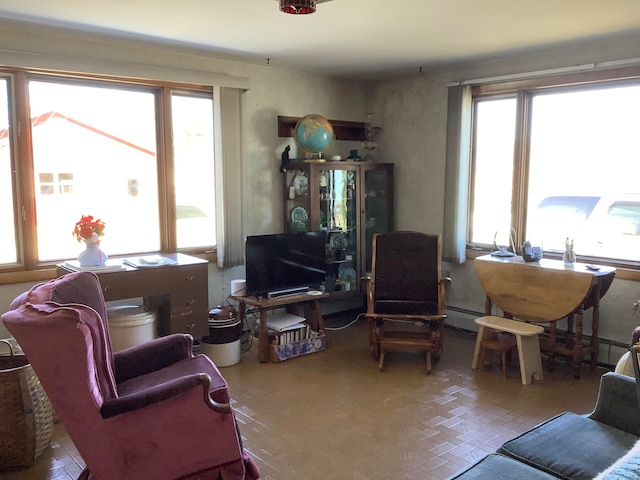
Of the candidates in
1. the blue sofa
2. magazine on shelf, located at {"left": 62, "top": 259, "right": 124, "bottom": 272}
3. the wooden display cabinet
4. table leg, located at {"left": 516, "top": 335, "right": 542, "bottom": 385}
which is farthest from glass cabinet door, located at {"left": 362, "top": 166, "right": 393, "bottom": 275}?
the blue sofa

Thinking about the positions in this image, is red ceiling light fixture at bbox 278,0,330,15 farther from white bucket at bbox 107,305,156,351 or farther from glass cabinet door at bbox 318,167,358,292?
glass cabinet door at bbox 318,167,358,292

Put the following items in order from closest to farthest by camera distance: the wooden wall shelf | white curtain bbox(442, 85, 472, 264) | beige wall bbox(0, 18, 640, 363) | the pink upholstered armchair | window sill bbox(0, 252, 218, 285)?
the pink upholstered armchair, window sill bbox(0, 252, 218, 285), beige wall bbox(0, 18, 640, 363), white curtain bbox(442, 85, 472, 264), the wooden wall shelf

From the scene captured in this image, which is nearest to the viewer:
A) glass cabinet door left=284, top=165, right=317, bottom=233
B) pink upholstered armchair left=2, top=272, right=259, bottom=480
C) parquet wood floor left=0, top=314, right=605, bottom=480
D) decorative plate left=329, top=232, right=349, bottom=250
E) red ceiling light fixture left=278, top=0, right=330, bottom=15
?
pink upholstered armchair left=2, top=272, right=259, bottom=480

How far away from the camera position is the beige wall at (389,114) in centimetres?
390

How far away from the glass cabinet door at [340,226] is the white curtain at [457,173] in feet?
2.78

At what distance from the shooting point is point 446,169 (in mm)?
4797

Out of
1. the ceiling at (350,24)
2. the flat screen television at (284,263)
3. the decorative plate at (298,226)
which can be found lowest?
the flat screen television at (284,263)

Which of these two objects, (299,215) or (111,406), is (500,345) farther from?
(111,406)

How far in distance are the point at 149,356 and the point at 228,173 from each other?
2.03m

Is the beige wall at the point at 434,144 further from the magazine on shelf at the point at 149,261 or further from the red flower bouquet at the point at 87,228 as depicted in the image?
the red flower bouquet at the point at 87,228

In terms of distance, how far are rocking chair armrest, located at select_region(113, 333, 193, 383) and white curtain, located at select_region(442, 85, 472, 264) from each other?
8.90 ft

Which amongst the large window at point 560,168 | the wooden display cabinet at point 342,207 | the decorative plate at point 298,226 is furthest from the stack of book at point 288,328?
the large window at point 560,168

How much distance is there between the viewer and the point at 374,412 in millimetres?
3238

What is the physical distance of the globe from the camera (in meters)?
4.64
